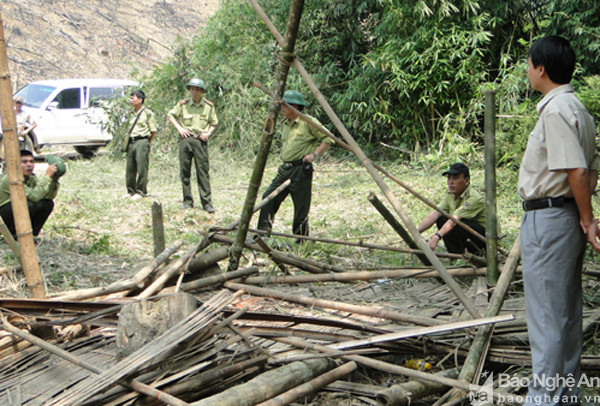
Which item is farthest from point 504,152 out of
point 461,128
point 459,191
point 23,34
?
point 23,34

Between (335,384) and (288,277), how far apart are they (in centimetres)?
144

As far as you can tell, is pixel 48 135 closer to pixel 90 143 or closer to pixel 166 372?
pixel 90 143

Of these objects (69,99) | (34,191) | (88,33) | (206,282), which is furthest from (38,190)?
(88,33)

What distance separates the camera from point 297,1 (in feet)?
13.3

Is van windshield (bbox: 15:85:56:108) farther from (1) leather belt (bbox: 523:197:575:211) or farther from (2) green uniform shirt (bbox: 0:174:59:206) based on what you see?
(1) leather belt (bbox: 523:197:575:211)

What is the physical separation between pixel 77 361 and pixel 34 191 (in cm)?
417

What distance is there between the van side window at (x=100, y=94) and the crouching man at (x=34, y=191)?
839 centimetres

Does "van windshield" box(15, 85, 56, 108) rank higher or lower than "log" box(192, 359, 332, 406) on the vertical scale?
higher

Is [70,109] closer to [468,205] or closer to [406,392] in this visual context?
[468,205]

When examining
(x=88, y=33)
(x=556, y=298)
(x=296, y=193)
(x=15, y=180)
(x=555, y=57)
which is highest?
(x=88, y=33)

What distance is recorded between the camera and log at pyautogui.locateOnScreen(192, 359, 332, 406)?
9.16ft

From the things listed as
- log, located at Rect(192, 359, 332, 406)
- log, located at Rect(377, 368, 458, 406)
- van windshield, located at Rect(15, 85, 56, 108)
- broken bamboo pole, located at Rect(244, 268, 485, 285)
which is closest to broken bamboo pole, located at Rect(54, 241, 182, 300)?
broken bamboo pole, located at Rect(244, 268, 485, 285)

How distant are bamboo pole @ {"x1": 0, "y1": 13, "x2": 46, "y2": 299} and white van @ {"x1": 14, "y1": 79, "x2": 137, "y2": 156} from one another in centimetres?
1109

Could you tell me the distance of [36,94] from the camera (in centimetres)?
1525
